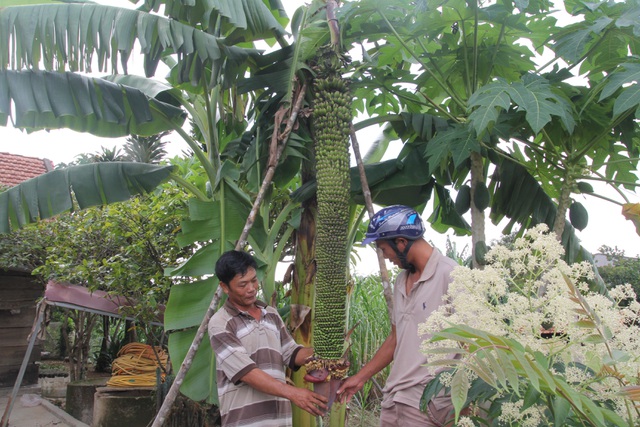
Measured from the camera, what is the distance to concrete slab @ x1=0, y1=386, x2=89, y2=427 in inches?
280

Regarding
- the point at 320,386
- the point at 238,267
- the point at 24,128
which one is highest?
the point at 24,128

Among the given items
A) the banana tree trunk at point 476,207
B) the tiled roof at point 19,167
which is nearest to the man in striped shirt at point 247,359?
the banana tree trunk at point 476,207

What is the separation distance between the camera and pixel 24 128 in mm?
4637

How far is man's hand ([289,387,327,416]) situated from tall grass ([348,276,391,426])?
134 inches

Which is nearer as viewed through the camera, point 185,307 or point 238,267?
point 238,267

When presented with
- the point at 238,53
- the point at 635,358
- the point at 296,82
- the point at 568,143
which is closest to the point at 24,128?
the point at 238,53

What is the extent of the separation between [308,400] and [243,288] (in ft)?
2.19

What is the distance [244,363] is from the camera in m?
2.80

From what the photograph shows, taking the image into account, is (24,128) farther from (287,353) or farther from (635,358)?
(635,358)

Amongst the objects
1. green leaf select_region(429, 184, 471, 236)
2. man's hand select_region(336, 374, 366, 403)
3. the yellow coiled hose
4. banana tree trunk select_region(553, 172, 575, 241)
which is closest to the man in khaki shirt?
man's hand select_region(336, 374, 366, 403)

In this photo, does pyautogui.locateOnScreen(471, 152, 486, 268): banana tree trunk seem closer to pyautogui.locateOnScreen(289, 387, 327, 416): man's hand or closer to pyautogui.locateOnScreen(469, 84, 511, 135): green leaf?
pyautogui.locateOnScreen(469, 84, 511, 135): green leaf

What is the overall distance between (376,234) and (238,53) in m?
1.98

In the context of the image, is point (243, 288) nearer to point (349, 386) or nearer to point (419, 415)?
point (349, 386)

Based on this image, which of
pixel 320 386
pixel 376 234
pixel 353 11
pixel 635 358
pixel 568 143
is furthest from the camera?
pixel 568 143
